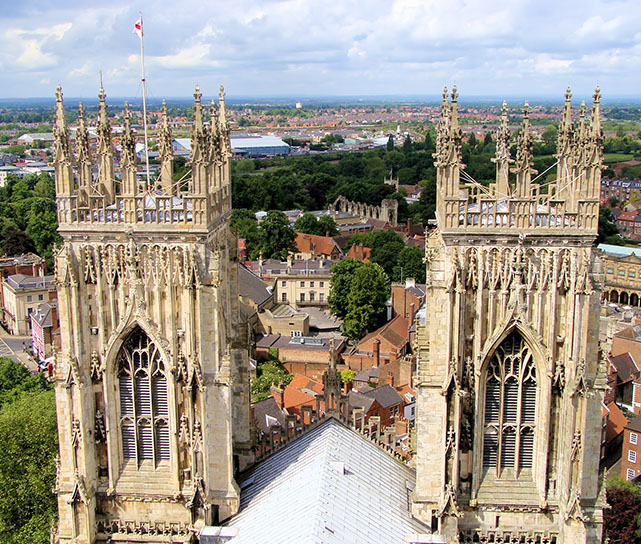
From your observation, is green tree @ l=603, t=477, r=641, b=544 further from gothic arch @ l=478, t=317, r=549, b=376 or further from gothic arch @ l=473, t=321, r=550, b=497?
gothic arch @ l=478, t=317, r=549, b=376

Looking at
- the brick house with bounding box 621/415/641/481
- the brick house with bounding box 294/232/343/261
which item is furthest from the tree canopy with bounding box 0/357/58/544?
the brick house with bounding box 294/232/343/261

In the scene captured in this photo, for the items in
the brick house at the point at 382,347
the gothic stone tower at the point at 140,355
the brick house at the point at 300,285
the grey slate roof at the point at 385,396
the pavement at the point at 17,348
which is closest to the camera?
the gothic stone tower at the point at 140,355

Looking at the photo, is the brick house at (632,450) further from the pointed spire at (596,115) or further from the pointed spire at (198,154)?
the pointed spire at (198,154)

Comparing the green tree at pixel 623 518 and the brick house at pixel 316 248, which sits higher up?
the brick house at pixel 316 248

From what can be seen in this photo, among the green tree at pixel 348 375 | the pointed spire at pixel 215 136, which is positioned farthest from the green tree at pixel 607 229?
the pointed spire at pixel 215 136

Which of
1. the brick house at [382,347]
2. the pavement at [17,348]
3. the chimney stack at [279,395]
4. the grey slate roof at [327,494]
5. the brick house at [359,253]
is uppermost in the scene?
the grey slate roof at [327,494]

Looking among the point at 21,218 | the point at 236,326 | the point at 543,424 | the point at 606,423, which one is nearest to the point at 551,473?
the point at 543,424
